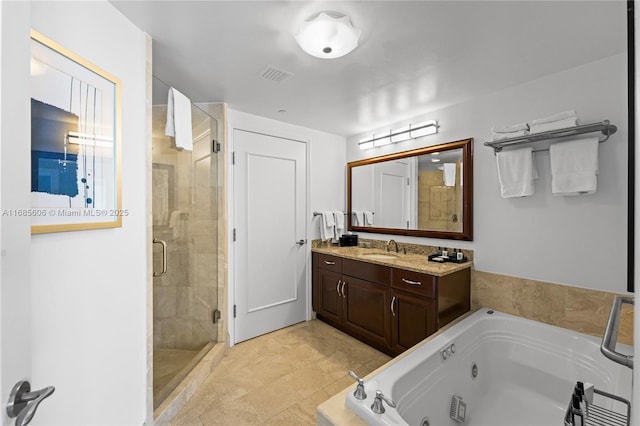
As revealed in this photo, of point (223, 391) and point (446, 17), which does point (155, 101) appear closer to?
point (446, 17)

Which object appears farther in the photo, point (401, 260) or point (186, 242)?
point (401, 260)

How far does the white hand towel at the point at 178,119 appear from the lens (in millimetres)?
1809

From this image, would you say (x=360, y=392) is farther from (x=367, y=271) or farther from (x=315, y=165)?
(x=315, y=165)

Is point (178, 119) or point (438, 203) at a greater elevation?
point (178, 119)

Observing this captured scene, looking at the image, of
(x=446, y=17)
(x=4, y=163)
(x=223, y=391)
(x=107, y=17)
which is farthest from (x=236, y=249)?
(x=446, y=17)

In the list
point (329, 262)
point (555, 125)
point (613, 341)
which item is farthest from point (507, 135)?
point (329, 262)

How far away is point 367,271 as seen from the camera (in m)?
2.58

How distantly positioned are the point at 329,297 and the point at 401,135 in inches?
75.9

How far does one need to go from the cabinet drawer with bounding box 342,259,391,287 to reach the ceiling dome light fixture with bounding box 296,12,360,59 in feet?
5.76

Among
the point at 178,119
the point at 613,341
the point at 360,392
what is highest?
the point at 178,119

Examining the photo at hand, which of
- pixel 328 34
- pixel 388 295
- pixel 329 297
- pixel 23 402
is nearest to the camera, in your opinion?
pixel 23 402

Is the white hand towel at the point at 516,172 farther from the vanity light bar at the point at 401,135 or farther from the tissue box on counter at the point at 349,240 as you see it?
the tissue box on counter at the point at 349,240

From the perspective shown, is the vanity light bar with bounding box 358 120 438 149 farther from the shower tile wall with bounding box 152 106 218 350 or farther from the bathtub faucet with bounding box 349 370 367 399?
the bathtub faucet with bounding box 349 370 367 399

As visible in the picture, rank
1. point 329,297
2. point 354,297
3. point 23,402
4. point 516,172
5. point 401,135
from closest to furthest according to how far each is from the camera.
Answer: point 23,402 < point 516,172 < point 354,297 < point 401,135 < point 329,297
